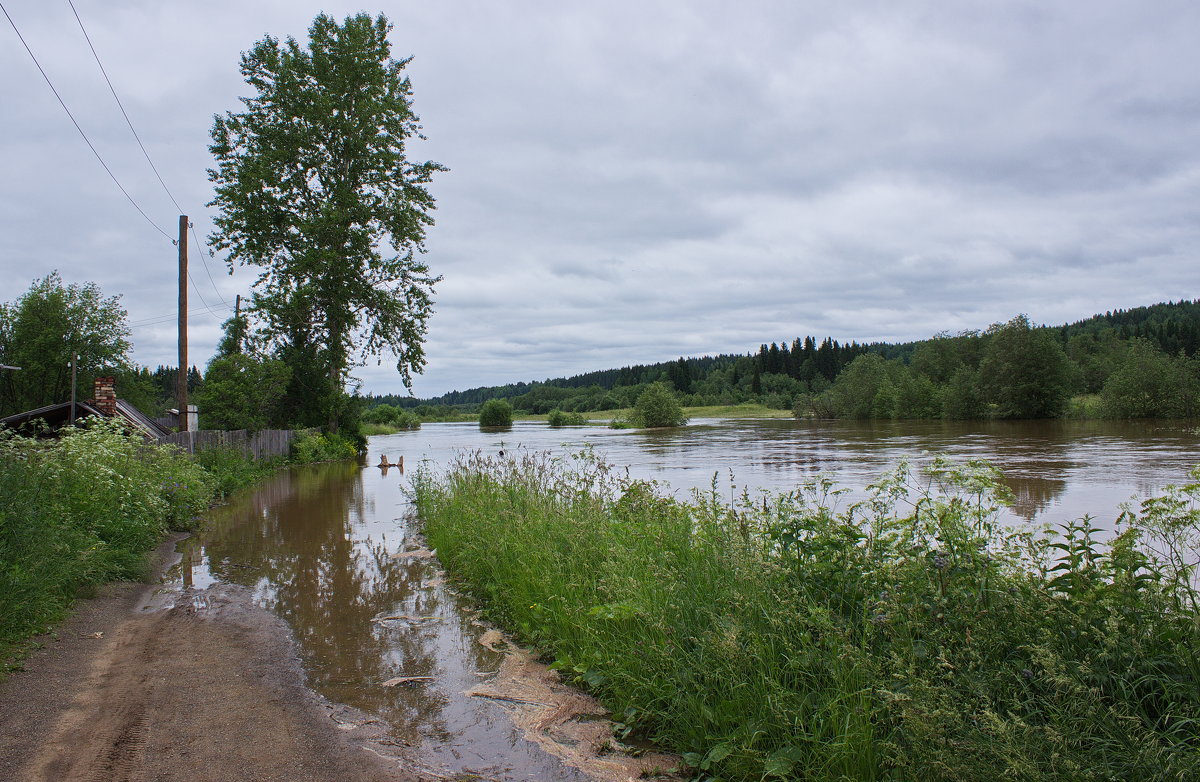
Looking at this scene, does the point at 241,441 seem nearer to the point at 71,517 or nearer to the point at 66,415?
the point at 66,415

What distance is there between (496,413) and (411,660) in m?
85.4

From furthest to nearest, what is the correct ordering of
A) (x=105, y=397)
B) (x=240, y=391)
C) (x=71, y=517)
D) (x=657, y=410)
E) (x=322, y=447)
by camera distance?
(x=657, y=410) → (x=322, y=447) → (x=240, y=391) → (x=105, y=397) → (x=71, y=517)

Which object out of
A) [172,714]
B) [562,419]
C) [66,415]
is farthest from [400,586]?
[562,419]

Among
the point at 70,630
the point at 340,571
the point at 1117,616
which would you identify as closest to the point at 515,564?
the point at 340,571

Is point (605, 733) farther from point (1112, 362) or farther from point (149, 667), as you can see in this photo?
point (1112, 362)

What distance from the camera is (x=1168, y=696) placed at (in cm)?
283

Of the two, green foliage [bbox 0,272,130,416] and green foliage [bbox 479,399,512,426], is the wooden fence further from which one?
green foliage [bbox 479,399,512,426]

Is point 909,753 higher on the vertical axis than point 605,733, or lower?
higher

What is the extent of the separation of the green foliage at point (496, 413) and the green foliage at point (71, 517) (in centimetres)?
7705

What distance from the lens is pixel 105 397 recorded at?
58.5ft

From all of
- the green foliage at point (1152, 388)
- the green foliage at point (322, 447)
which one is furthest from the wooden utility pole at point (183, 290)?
the green foliage at point (1152, 388)

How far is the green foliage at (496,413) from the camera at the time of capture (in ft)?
293

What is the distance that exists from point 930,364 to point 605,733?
8722cm

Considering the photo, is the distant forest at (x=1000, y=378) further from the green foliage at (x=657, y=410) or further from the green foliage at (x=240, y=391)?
the green foliage at (x=657, y=410)
